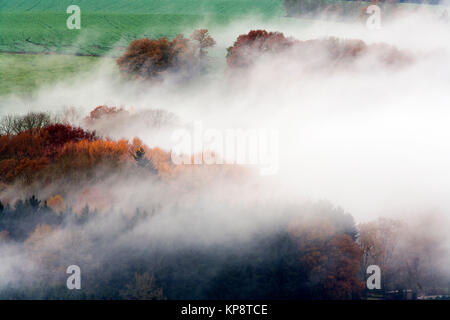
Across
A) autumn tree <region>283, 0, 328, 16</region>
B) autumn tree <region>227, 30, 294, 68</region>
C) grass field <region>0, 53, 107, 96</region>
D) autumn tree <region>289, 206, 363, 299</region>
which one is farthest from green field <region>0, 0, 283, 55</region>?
autumn tree <region>289, 206, 363, 299</region>

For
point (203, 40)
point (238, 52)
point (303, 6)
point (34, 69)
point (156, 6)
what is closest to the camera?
point (34, 69)

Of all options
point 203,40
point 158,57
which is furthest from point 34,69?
point 203,40

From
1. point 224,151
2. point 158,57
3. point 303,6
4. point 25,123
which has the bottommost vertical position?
point 224,151

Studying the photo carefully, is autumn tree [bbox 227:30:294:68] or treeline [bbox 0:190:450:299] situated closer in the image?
treeline [bbox 0:190:450:299]

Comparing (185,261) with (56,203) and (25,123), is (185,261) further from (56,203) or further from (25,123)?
(25,123)

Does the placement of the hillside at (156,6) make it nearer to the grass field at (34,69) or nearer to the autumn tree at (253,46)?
the autumn tree at (253,46)

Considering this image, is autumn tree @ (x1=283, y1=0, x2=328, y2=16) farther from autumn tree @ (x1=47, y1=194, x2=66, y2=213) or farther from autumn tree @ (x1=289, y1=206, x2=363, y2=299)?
autumn tree @ (x1=47, y1=194, x2=66, y2=213)

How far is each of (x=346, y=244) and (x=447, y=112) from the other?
416 feet

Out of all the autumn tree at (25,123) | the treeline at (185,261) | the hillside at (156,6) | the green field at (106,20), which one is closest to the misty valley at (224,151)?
the treeline at (185,261)

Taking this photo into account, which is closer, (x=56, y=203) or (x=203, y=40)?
(x=56, y=203)

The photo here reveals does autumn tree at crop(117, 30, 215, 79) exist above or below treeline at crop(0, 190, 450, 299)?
above

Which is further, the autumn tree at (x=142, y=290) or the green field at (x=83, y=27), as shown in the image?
the green field at (x=83, y=27)

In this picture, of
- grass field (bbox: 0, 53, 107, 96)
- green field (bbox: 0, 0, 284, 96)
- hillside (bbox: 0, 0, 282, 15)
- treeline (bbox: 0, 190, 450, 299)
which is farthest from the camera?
hillside (bbox: 0, 0, 282, 15)
